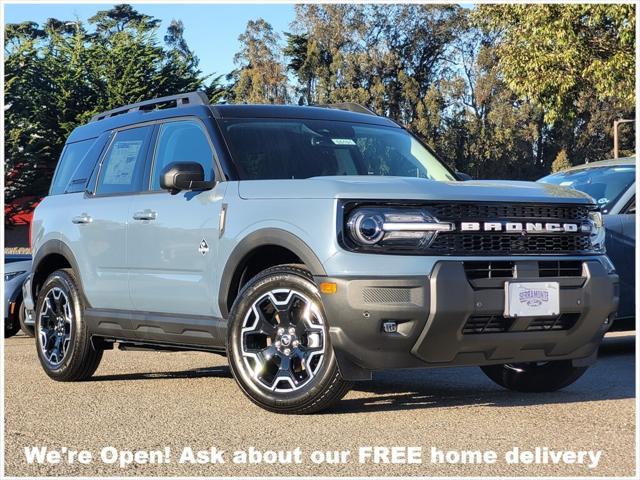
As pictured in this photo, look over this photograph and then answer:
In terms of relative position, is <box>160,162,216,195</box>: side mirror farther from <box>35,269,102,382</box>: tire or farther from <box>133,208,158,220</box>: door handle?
<box>35,269,102,382</box>: tire

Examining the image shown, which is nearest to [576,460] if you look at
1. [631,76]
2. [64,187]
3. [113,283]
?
[113,283]

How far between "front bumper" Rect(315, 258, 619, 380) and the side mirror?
1452 millimetres

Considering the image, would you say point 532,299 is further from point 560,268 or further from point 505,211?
point 505,211

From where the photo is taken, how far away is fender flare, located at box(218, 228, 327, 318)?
595 centimetres

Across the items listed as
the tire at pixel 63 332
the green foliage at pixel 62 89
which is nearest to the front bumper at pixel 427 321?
the tire at pixel 63 332

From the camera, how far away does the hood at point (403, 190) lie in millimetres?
5848

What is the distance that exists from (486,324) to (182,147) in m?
2.66

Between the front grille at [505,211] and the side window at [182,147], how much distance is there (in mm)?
1797

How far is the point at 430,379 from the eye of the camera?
26.4 feet

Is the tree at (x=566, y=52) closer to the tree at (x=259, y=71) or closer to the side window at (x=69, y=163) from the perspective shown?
the side window at (x=69, y=163)

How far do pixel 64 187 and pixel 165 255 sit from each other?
2.08 m

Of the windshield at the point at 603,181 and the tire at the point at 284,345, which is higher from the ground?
the windshield at the point at 603,181

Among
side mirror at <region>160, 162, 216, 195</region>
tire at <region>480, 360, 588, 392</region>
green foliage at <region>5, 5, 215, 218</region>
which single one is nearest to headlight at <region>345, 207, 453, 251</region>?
side mirror at <region>160, 162, 216, 195</region>

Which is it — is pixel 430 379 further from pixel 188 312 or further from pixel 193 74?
pixel 193 74
